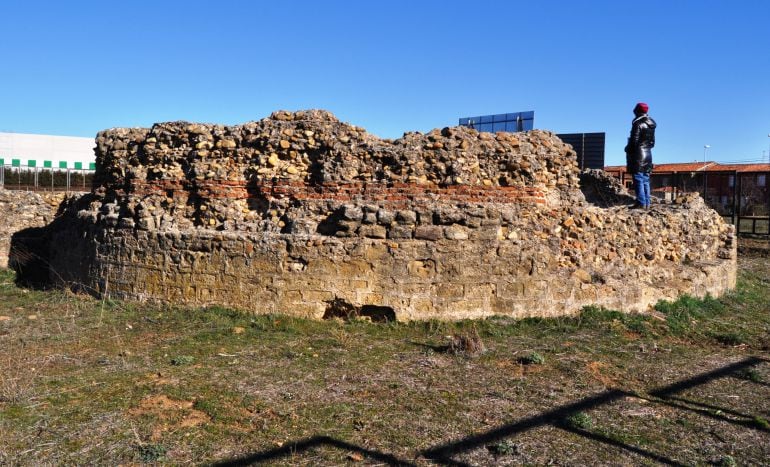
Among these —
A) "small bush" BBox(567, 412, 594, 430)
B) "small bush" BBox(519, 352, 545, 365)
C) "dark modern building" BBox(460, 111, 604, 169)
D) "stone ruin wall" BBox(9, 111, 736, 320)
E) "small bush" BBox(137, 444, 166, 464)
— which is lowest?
"small bush" BBox(137, 444, 166, 464)

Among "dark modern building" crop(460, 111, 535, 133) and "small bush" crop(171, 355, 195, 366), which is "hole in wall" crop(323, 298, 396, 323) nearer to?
"small bush" crop(171, 355, 195, 366)

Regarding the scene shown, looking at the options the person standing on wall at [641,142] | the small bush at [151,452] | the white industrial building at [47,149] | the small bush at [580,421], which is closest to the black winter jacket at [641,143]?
the person standing on wall at [641,142]

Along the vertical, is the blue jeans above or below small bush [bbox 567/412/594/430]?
above

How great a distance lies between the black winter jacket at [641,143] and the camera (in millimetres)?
10250

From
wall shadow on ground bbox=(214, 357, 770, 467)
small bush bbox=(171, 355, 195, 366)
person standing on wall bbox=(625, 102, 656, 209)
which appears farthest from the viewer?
person standing on wall bbox=(625, 102, 656, 209)

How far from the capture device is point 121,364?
19.5 feet

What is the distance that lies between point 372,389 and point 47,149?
4212cm

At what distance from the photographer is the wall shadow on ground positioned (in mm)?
4078

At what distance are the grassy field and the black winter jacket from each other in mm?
3146

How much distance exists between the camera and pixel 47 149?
40281mm

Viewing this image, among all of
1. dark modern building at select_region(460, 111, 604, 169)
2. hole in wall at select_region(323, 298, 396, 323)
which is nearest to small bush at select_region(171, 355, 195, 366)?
hole in wall at select_region(323, 298, 396, 323)

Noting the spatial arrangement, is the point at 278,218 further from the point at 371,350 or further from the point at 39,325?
the point at 39,325

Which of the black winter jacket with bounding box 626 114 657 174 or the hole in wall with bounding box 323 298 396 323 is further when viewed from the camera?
the black winter jacket with bounding box 626 114 657 174

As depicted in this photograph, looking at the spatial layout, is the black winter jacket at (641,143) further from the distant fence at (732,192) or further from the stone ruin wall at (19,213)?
the stone ruin wall at (19,213)
